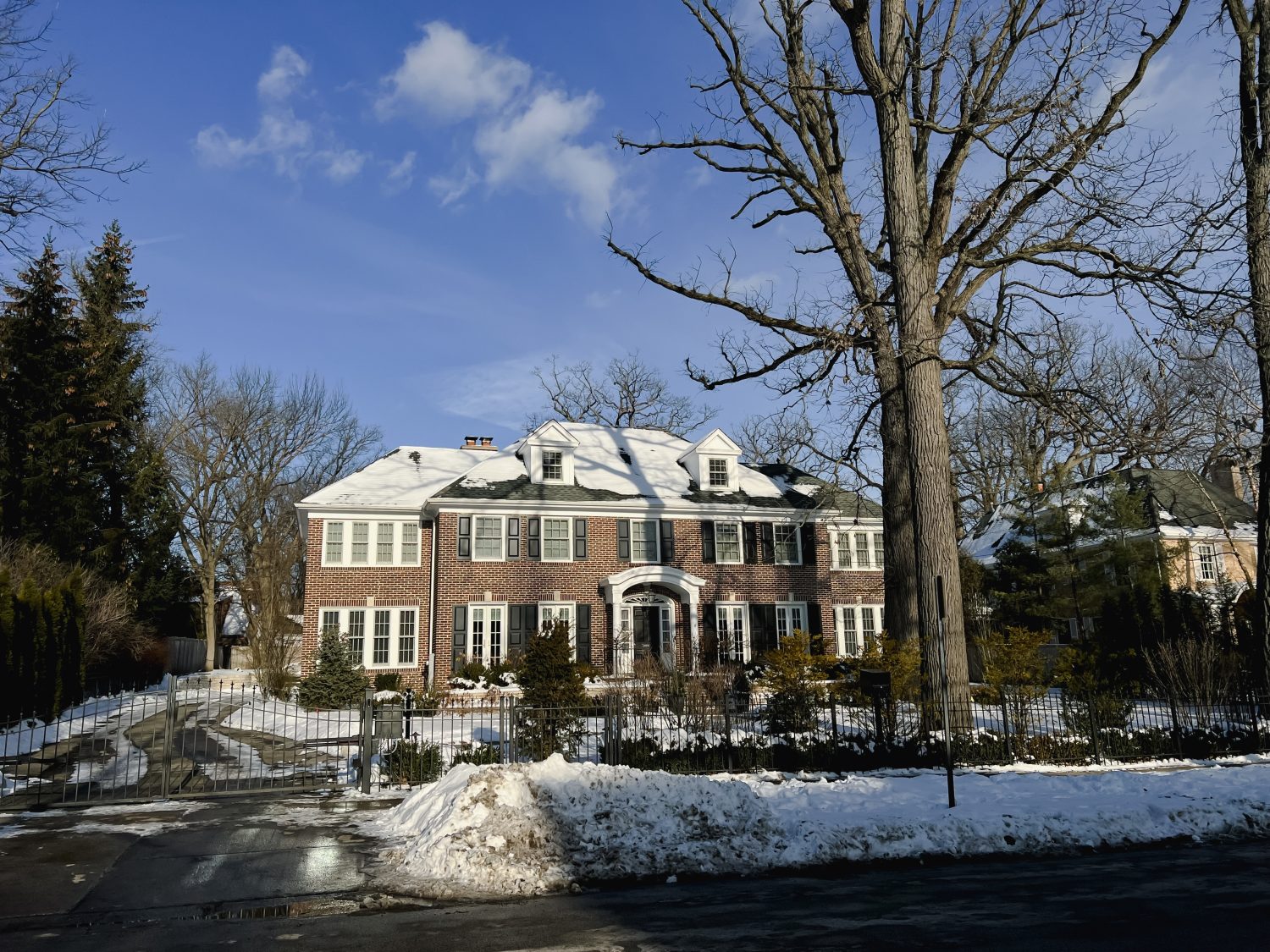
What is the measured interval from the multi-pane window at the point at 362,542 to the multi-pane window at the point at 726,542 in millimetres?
12201

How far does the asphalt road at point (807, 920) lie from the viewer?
20.5ft

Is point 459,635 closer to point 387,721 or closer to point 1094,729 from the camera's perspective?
point 387,721

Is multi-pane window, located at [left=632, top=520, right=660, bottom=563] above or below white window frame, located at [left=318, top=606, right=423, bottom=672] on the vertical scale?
above

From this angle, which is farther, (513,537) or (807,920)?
(513,537)

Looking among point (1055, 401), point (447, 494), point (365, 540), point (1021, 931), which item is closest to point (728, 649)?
point (447, 494)

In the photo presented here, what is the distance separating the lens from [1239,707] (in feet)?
49.8

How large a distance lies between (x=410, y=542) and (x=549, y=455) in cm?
580

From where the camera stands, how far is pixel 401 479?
32.4 m

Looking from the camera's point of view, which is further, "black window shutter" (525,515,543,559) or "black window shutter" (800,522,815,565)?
"black window shutter" (800,522,815,565)

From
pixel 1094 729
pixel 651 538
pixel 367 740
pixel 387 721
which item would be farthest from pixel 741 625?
pixel 367 740

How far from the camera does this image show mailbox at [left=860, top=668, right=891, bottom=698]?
12.9 meters

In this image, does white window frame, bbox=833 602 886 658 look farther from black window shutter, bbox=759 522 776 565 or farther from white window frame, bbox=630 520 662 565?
white window frame, bbox=630 520 662 565

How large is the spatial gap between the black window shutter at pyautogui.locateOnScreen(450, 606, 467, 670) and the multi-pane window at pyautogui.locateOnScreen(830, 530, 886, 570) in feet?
46.6

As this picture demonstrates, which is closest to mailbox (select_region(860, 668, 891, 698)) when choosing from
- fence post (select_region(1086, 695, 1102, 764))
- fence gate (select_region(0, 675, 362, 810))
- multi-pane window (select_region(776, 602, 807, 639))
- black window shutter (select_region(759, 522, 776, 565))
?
fence post (select_region(1086, 695, 1102, 764))
